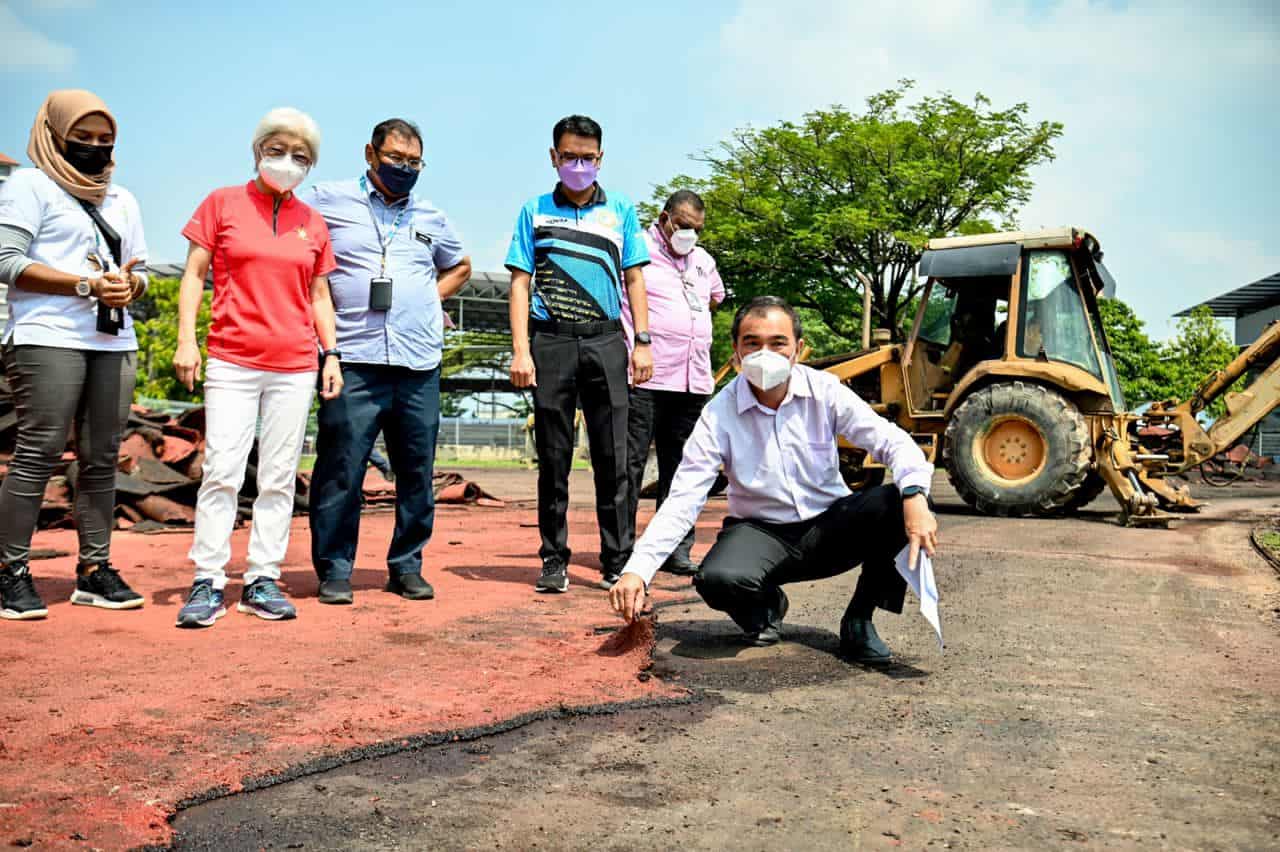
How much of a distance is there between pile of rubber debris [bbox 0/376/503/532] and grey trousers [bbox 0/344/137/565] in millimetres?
3419

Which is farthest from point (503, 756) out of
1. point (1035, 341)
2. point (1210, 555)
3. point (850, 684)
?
point (1035, 341)

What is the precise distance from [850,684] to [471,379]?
52588 mm

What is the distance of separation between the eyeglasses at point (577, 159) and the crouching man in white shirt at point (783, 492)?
177 centimetres

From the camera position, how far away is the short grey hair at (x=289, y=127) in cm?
478

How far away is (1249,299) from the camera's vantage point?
4572 cm

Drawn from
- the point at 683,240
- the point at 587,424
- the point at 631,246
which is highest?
the point at 683,240

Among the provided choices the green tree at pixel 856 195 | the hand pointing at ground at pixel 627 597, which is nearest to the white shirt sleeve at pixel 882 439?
the hand pointing at ground at pixel 627 597

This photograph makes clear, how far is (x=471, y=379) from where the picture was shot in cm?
5553

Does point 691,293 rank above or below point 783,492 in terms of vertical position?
above

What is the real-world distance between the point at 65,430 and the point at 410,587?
1.61 meters

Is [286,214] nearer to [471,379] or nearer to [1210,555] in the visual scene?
[1210,555]

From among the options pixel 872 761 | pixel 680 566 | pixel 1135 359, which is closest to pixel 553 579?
pixel 680 566

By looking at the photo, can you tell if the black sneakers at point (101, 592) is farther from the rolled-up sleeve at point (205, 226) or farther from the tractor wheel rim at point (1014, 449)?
the tractor wheel rim at point (1014, 449)

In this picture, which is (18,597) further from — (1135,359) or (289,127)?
(1135,359)
